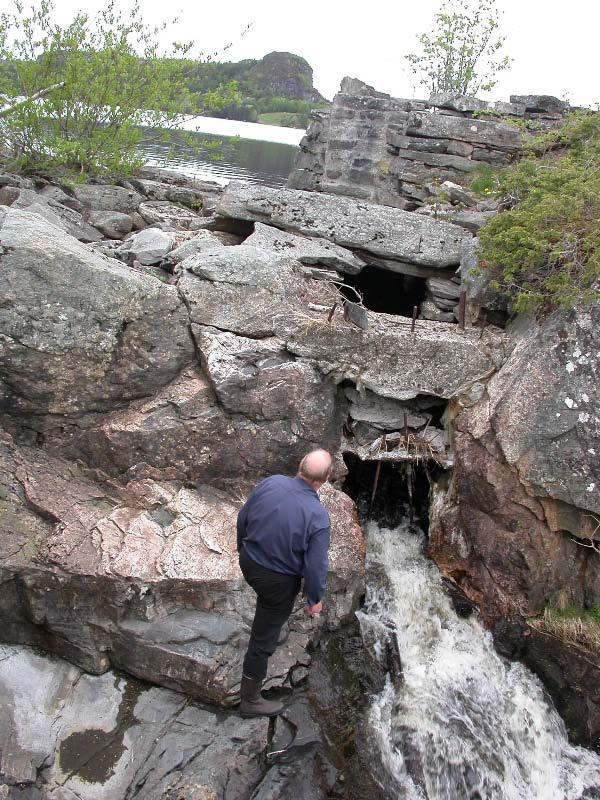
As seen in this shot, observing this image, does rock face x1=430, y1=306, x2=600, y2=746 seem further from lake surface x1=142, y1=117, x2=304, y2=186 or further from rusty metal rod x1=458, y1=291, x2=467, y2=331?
lake surface x1=142, y1=117, x2=304, y2=186

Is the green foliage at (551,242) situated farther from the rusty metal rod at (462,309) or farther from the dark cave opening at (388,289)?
the dark cave opening at (388,289)

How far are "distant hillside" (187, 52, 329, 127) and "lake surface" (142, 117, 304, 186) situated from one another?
8.75 metres

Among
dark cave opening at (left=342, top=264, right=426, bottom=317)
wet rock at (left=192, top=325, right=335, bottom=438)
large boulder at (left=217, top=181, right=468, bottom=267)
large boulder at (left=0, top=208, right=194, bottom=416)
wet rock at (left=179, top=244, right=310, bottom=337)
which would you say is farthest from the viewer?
dark cave opening at (left=342, top=264, right=426, bottom=317)

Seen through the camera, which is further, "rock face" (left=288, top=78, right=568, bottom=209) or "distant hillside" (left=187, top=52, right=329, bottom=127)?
"distant hillside" (left=187, top=52, right=329, bottom=127)

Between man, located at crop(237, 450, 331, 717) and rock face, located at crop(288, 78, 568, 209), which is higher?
rock face, located at crop(288, 78, 568, 209)

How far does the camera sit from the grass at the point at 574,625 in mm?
5793

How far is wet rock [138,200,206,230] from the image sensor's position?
8789 millimetres

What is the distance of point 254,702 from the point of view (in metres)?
4.90

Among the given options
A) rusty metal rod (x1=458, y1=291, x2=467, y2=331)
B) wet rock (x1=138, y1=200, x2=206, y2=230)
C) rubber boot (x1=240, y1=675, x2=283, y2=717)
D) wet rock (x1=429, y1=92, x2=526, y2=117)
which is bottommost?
rubber boot (x1=240, y1=675, x2=283, y2=717)

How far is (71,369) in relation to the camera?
5844 mm

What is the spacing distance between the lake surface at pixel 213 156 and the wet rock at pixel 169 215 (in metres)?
1.35

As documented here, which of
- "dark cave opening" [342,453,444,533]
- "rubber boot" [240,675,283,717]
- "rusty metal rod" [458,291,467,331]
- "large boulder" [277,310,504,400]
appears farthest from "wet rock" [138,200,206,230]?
"rubber boot" [240,675,283,717]

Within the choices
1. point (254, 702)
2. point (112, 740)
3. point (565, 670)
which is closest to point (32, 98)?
point (112, 740)

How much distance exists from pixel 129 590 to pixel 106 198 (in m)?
6.11
